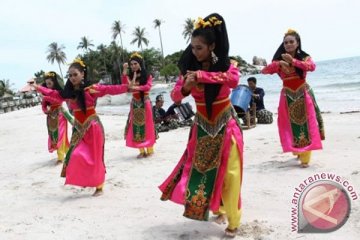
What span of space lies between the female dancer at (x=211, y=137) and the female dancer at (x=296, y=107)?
2.55 metres

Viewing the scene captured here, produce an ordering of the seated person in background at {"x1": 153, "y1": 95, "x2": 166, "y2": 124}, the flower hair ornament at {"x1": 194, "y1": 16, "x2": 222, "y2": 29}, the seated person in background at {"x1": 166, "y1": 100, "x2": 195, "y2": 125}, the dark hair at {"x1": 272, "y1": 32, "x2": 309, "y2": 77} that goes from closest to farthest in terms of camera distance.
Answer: the flower hair ornament at {"x1": 194, "y1": 16, "x2": 222, "y2": 29}, the dark hair at {"x1": 272, "y1": 32, "x2": 309, "y2": 77}, the seated person in background at {"x1": 153, "y1": 95, "x2": 166, "y2": 124}, the seated person in background at {"x1": 166, "y1": 100, "x2": 195, "y2": 125}

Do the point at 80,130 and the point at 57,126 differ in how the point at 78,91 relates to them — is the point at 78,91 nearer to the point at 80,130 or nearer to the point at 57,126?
the point at 80,130

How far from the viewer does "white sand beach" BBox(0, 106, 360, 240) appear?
4.38 m

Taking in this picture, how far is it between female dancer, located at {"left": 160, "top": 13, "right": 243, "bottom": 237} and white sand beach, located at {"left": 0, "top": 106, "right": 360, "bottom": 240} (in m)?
0.38

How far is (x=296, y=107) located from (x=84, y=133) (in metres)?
3.02

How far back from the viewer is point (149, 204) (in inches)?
211

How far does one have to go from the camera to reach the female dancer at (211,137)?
383cm

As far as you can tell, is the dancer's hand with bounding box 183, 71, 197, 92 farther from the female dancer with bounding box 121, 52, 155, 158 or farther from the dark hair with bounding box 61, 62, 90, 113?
the female dancer with bounding box 121, 52, 155, 158

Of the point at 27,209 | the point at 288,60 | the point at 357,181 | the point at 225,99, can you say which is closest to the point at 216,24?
the point at 225,99

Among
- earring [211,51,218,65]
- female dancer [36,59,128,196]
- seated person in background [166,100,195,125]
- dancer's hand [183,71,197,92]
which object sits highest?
earring [211,51,218,65]

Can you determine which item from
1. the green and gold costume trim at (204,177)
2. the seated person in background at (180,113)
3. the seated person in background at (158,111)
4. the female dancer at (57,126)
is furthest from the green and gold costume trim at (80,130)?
the seated person in background at (180,113)

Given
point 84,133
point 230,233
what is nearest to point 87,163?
point 84,133

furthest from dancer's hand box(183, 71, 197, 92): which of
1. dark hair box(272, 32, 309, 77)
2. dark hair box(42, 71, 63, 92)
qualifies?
dark hair box(42, 71, 63, 92)

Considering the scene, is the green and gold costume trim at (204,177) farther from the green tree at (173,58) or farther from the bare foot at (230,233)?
the green tree at (173,58)
